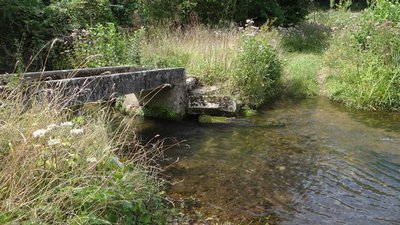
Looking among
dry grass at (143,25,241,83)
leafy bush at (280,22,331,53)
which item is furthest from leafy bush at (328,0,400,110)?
leafy bush at (280,22,331,53)

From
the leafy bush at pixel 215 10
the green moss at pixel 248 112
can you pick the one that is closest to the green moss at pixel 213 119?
the green moss at pixel 248 112

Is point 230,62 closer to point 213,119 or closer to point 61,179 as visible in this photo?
point 213,119

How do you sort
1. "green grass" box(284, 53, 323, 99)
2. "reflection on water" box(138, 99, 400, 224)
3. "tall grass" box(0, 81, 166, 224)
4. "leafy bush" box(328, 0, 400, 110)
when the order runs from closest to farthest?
"tall grass" box(0, 81, 166, 224)
"reflection on water" box(138, 99, 400, 224)
"leafy bush" box(328, 0, 400, 110)
"green grass" box(284, 53, 323, 99)

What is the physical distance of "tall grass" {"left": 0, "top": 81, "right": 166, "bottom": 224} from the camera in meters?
2.76

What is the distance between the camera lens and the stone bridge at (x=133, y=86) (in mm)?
5090

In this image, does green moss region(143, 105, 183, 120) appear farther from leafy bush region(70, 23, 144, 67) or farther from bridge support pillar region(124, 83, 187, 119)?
leafy bush region(70, 23, 144, 67)

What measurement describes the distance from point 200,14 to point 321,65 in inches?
176

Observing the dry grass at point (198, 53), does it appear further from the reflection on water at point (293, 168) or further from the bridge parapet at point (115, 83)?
the reflection on water at point (293, 168)

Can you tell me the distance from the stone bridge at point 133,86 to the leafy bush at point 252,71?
0.90m

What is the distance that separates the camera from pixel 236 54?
912cm

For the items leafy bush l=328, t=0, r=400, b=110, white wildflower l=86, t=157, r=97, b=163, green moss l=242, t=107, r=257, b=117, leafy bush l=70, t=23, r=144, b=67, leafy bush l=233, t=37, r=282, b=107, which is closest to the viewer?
white wildflower l=86, t=157, r=97, b=163

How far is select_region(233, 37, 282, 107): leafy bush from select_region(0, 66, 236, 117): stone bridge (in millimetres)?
899

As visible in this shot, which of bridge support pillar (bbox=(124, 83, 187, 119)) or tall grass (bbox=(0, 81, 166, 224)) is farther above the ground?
tall grass (bbox=(0, 81, 166, 224))

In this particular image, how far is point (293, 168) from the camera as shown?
5531 millimetres
